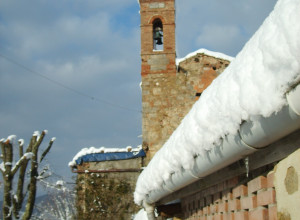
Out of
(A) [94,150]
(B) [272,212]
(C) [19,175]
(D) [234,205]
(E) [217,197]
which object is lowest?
(B) [272,212]

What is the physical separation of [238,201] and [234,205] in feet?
0.22

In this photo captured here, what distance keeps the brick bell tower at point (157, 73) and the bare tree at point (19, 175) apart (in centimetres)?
327

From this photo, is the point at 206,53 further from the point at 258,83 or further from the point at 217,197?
the point at 258,83

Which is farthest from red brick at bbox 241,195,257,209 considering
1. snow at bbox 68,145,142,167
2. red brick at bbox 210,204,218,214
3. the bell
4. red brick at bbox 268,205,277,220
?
the bell

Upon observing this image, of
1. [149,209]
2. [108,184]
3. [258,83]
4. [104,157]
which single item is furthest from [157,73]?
[258,83]

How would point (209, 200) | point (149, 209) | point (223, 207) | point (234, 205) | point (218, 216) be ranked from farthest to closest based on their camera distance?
point (149, 209), point (209, 200), point (218, 216), point (223, 207), point (234, 205)

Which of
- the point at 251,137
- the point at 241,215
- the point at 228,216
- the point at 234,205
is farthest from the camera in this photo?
the point at 228,216

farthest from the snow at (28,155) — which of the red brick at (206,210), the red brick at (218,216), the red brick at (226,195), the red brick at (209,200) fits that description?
the red brick at (226,195)

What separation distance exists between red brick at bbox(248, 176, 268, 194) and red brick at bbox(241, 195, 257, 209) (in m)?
0.04

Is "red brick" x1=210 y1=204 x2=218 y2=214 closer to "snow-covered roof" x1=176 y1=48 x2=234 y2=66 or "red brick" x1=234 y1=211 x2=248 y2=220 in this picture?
"red brick" x1=234 y1=211 x2=248 y2=220

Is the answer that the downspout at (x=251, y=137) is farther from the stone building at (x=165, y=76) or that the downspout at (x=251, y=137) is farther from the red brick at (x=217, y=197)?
the stone building at (x=165, y=76)

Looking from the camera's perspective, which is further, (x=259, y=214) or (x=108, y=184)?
(x=108, y=184)

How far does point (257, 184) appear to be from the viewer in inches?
92.7

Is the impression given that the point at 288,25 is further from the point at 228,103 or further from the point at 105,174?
the point at 105,174
